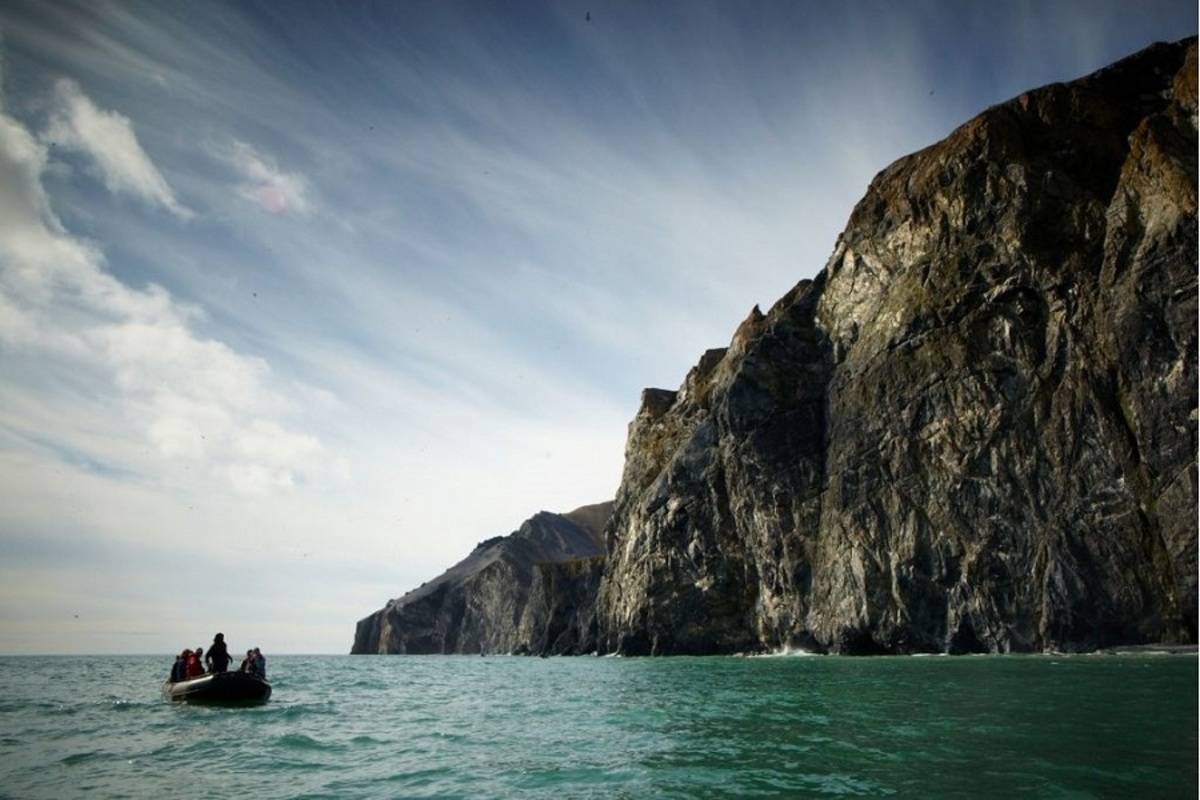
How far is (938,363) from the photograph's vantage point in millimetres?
66062

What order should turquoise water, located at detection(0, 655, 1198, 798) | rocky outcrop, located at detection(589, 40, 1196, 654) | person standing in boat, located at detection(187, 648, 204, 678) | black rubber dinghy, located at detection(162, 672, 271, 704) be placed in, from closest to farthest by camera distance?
turquoise water, located at detection(0, 655, 1198, 798)
black rubber dinghy, located at detection(162, 672, 271, 704)
person standing in boat, located at detection(187, 648, 204, 678)
rocky outcrop, located at detection(589, 40, 1196, 654)

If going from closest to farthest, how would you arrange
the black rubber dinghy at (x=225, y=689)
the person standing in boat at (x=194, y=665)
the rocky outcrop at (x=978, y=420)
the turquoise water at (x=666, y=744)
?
1. the turquoise water at (x=666, y=744)
2. the black rubber dinghy at (x=225, y=689)
3. the person standing in boat at (x=194, y=665)
4. the rocky outcrop at (x=978, y=420)

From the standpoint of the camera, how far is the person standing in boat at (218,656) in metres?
30.5

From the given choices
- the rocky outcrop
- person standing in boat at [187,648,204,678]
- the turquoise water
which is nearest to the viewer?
the turquoise water

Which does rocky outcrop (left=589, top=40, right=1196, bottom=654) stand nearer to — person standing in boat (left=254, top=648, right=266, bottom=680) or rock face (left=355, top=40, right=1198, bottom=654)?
rock face (left=355, top=40, right=1198, bottom=654)

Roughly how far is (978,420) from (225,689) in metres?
59.3

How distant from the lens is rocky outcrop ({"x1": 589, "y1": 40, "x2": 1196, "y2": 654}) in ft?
165

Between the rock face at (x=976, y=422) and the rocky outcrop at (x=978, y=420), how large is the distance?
20cm

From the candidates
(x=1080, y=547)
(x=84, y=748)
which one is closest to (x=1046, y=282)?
(x=1080, y=547)

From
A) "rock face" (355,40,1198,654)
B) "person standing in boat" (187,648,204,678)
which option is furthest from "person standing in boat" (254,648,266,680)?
"rock face" (355,40,1198,654)

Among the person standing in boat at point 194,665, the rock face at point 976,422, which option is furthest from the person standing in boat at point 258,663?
the rock face at point 976,422

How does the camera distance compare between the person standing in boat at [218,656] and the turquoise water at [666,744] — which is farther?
the person standing in boat at [218,656]

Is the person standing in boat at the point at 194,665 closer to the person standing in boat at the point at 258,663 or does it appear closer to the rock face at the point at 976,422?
the person standing in boat at the point at 258,663

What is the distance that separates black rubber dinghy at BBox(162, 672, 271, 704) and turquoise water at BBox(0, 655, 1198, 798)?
2.16ft
